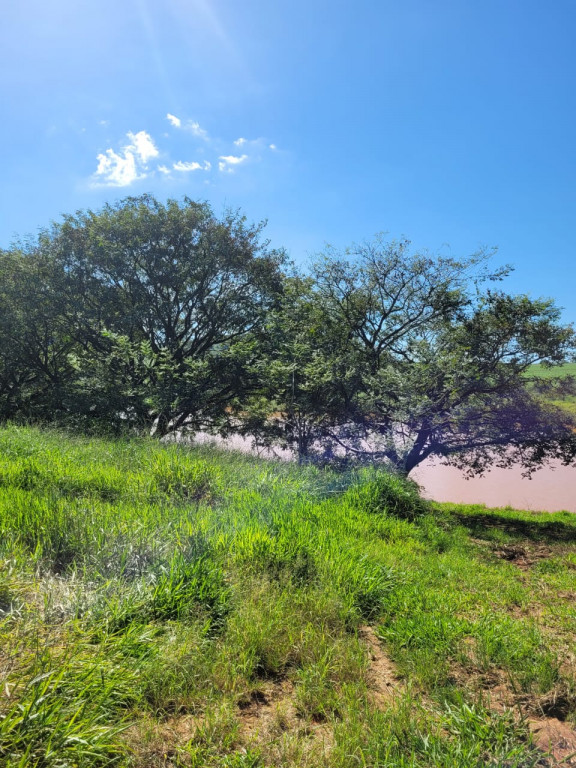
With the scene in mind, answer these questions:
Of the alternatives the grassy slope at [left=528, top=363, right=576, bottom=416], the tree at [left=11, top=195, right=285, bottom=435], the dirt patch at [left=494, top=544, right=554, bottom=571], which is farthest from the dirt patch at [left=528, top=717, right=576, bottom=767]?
the tree at [left=11, top=195, right=285, bottom=435]

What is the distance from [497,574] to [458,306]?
23.6 ft

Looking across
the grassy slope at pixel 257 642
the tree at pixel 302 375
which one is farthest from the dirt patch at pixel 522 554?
the tree at pixel 302 375

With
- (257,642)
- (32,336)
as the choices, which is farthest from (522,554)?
(32,336)

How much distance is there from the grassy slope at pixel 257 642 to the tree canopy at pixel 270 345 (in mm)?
5699

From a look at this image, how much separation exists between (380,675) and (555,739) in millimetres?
895

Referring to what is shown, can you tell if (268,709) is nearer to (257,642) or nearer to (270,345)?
(257,642)

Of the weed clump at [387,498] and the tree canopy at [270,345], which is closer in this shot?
the weed clump at [387,498]

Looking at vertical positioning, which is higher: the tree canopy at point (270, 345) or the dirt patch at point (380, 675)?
the tree canopy at point (270, 345)

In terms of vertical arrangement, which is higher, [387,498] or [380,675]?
[387,498]

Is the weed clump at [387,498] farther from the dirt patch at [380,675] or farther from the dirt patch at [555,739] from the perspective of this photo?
the dirt patch at [555,739]

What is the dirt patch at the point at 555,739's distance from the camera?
1.97 metres

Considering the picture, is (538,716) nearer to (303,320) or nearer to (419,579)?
(419,579)

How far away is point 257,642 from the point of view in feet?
8.38

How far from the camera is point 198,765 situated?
179 centimetres
